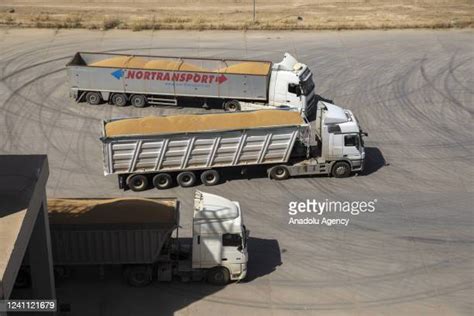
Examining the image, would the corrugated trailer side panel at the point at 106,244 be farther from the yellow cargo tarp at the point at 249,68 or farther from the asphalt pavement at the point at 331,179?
the yellow cargo tarp at the point at 249,68

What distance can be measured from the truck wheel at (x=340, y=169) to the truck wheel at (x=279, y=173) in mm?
1967

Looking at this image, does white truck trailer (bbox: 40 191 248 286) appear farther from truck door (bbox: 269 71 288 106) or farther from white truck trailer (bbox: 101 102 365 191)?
truck door (bbox: 269 71 288 106)

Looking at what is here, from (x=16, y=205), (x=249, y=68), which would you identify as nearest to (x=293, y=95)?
(x=249, y=68)

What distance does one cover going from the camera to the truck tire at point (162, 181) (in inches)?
1168

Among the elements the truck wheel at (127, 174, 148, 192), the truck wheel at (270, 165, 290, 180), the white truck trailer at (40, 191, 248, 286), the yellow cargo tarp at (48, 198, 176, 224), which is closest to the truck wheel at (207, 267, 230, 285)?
the white truck trailer at (40, 191, 248, 286)

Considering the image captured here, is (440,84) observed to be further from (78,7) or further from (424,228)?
(78,7)

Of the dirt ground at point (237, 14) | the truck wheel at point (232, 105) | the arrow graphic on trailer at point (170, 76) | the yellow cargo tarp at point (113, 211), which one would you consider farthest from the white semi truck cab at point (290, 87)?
the dirt ground at point (237, 14)

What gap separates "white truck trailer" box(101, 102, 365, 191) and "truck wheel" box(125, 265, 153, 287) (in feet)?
20.0

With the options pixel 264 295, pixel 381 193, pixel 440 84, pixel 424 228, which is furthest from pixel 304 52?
pixel 264 295

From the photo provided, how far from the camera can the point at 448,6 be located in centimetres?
5284

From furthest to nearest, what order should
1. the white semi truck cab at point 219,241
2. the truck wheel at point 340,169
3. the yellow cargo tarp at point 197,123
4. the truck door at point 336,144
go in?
1. the truck wheel at point 340,169
2. the truck door at point 336,144
3. the yellow cargo tarp at point 197,123
4. the white semi truck cab at point 219,241

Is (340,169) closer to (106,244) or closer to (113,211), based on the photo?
(113,211)

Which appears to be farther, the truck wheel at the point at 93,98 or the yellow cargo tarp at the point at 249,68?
the truck wheel at the point at 93,98

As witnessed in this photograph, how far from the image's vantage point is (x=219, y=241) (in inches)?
933
